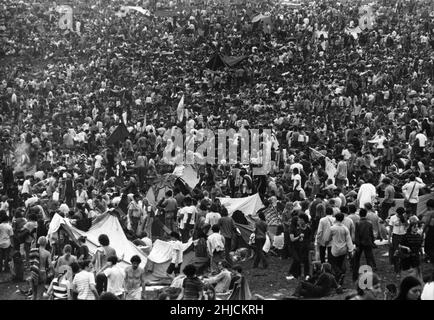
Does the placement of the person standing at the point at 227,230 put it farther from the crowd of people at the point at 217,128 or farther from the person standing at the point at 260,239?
the person standing at the point at 260,239

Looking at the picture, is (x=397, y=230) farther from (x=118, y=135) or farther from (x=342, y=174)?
(x=118, y=135)

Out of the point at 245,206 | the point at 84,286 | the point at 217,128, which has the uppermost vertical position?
the point at 217,128

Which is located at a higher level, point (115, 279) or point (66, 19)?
point (66, 19)

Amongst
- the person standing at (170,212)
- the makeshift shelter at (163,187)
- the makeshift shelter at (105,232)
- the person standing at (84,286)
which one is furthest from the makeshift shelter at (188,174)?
the person standing at (84,286)

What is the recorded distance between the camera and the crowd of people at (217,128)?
16500 mm

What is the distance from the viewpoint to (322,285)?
49.4 feet

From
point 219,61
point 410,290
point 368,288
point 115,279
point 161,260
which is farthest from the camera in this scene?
point 219,61

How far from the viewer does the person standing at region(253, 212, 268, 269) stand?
17.6 metres

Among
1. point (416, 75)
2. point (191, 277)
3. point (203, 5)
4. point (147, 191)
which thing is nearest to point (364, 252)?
point (191, 277)

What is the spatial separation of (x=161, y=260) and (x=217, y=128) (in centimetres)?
1228

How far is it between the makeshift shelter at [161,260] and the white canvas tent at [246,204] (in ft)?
10.5

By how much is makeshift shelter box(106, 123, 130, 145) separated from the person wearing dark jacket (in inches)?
462

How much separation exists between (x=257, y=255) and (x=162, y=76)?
18387mm

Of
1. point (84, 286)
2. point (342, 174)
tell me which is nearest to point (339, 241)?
point (84, 286)
